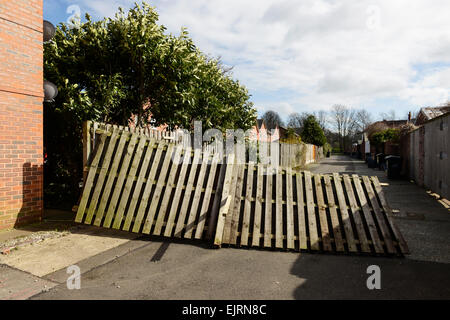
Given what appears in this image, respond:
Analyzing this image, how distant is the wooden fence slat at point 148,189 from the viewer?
5257mm

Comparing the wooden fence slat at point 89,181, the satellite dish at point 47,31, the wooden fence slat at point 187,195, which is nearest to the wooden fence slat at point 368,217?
the wooden fence slat at point 187,195

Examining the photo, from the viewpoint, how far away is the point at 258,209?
16.6ft

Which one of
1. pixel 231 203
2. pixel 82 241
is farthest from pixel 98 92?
pixel 231 203

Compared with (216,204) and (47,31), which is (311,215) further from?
(47,31)

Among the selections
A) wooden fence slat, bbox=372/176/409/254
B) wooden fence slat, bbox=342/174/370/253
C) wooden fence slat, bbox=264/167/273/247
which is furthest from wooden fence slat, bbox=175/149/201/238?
wooden fence slat, bbox=372/176/409/254

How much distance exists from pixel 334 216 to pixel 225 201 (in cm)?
184

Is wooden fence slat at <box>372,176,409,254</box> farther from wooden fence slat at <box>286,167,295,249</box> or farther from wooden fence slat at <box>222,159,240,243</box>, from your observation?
wooden fence slat at <box>222,159,240,243</box>

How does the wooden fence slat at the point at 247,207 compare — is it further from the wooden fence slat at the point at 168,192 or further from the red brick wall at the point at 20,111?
the red brick wall at the point at 20,111

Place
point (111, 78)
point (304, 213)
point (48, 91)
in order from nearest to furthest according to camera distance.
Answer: point (304, 213) < point (48, 91) < point (111, 78)

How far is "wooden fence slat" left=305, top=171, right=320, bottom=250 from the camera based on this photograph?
4.69m

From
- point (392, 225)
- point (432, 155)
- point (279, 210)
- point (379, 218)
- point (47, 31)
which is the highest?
point (47, 31)

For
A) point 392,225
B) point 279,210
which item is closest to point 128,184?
point 279,210

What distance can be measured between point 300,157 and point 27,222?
799 inches
